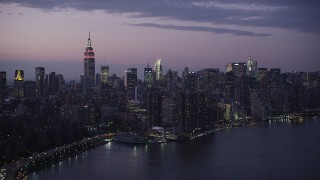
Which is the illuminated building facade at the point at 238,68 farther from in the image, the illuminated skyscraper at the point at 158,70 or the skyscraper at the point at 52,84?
the skyscraper at the point at 52,84

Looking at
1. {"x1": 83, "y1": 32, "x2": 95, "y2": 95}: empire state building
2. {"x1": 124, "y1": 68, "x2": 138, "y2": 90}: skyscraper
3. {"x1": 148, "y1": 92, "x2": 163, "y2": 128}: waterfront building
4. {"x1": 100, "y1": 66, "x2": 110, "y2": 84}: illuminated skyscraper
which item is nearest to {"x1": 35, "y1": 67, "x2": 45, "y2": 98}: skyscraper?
{"x1": 83, "y1": 32, "x2": 95, "y2": 95}: empire state building

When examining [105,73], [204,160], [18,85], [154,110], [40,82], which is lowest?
[204,160]

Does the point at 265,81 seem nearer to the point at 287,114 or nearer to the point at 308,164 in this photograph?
the point at 287,114

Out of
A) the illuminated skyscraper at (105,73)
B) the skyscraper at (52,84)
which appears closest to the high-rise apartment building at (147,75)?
the illuminated skyscraper at (105,73)

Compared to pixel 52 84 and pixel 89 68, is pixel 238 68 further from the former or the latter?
pixel 52 84

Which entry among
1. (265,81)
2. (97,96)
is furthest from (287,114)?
(97,96)

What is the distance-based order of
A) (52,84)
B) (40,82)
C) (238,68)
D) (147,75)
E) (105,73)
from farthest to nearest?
(238,68), (105,73), (147,75), (52,84), (40,82)

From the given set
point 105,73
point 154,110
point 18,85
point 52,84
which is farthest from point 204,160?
point 105,73

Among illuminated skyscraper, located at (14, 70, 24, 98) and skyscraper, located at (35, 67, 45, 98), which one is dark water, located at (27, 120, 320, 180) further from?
skyscraper, located at (35, 67, 45, 98)
